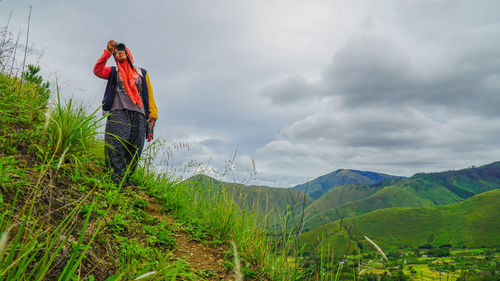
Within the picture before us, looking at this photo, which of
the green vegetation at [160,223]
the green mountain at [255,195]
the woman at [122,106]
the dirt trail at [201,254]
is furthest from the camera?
the woman at [122,106]

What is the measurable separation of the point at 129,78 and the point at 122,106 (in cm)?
59

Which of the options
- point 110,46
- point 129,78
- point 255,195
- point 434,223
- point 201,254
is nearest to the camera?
point 201,254

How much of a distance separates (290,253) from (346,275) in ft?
3.03

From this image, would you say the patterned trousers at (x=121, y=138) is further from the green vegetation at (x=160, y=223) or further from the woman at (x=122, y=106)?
the green vegetation at (x=160, y=223)

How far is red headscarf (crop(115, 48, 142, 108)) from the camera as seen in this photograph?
205 inches

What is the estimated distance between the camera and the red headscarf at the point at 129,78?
520 centimetres

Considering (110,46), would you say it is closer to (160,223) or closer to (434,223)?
(160,223)

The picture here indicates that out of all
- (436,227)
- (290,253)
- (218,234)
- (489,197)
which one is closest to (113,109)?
(218,234)

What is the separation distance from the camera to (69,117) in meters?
4.10

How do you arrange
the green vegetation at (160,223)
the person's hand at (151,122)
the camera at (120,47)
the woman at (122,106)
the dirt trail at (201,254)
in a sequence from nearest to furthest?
the green vegetation at (160,223), the dirt trail at (201,254), the woman at (122,106), the camera at (120,47), the person's hand at (151,122)

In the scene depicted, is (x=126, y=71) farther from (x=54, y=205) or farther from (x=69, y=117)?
(x=54, y=205)

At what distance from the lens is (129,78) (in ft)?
17.4

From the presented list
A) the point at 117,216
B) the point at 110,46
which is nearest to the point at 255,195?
the point at 117,216

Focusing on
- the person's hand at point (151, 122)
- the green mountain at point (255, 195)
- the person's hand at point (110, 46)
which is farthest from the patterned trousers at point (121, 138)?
the green mountain at point (255, 195)
